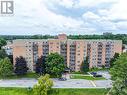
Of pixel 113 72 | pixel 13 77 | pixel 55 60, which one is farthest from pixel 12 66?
pixel 113 72

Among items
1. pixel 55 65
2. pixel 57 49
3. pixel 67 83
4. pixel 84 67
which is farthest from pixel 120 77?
pixel 57 49

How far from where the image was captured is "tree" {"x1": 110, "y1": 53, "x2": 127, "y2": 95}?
169 ft

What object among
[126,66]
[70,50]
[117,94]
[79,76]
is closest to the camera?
[117,94]

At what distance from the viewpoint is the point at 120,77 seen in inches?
2144

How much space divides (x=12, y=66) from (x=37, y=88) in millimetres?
23438

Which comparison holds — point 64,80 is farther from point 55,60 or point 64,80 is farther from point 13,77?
point 13,77

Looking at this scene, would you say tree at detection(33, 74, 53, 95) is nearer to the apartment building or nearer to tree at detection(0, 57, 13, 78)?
tree at detection(0, 57, 13, 78)

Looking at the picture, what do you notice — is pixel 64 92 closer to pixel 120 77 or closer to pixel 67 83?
pixel 67 83

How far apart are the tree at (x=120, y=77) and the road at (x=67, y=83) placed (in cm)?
971

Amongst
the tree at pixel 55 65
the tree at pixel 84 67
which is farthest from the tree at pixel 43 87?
the tree at pixel 84 67

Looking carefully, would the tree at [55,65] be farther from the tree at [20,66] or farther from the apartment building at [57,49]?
the apartment building at [57,49]

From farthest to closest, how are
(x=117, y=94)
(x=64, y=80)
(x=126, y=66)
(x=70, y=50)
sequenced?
(x=70, y=50) → (x=64, y=80) → (x=126, y=66) → (x=117, y=94)

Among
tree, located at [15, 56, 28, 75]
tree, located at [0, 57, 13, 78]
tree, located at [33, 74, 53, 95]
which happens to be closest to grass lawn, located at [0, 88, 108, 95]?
tree, located at [33, 74, 53, 95]

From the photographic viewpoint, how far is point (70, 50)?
3440 inches
